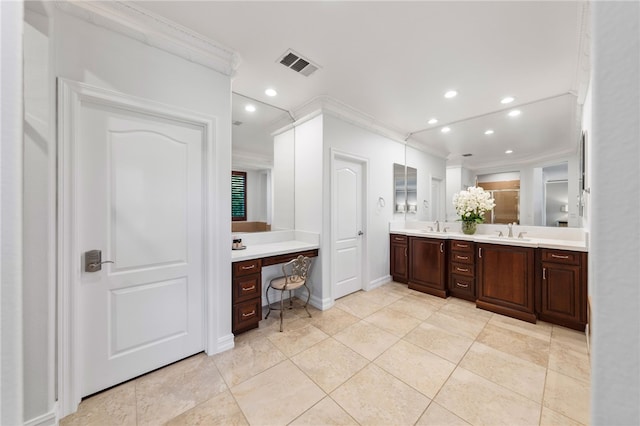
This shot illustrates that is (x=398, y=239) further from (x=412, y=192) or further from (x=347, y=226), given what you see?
(x=347, y=226)

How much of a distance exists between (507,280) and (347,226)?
6.64 feet

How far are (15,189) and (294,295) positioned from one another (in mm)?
3343

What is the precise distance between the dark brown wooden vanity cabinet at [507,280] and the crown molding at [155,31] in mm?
3552

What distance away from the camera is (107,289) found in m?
1.84

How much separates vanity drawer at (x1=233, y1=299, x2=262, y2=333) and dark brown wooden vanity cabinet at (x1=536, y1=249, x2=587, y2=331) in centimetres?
308

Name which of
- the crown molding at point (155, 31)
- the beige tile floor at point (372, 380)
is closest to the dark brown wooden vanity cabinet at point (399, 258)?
the beige tile floor at point (372, 380)

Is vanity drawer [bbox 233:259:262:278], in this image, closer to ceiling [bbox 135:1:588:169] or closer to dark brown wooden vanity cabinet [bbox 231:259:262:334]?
dark brown wooden vanity cabinet [bbox 231:259:262:334]

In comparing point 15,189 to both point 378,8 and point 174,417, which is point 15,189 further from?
point 378,8

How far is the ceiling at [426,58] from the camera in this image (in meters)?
1.85

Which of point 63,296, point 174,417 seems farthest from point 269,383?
point 63,296

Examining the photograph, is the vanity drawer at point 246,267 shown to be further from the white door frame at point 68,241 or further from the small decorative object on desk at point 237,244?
the white door frame at point 68,241

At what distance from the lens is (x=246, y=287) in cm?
255

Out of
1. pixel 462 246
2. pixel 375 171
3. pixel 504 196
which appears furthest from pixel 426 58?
pixel 462 246

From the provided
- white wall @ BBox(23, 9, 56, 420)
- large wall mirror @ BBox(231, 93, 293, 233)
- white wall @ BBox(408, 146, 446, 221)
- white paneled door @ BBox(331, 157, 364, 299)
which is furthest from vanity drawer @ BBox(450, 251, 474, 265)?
white wall @ BBox(23, 9, 56, 420)
